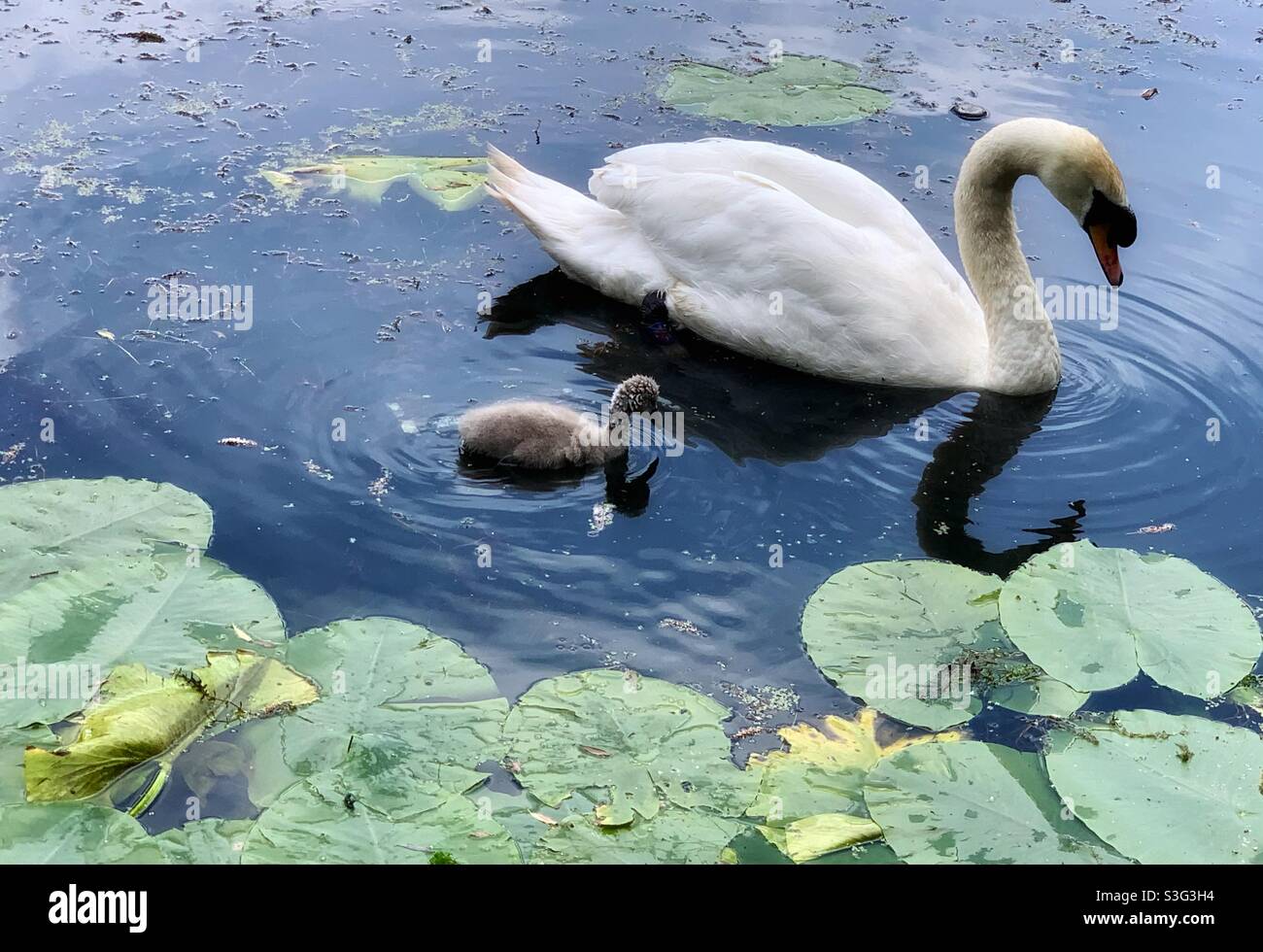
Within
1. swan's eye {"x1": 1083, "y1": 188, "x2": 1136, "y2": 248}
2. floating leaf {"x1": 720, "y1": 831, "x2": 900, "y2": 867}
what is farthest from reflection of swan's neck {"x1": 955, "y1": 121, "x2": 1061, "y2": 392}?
floating leaf {"x1": 720, "y1": 831, "x2": 900, "y2": 867}

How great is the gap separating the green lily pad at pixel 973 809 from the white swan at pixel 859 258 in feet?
8.88

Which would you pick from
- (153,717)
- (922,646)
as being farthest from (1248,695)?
(153,717)

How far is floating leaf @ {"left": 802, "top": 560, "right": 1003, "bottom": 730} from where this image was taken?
434 centimetres

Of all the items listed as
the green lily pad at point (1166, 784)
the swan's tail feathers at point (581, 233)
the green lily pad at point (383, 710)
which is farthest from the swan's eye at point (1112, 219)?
the green lily pad at point (383, 710)

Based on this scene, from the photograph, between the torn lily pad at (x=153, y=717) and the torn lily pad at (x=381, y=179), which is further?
the torn lily pad at (x=381, y=179)

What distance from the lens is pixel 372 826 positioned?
351 cm

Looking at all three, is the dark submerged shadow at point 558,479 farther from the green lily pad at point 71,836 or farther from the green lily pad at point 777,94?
the green lily pad at point 777,94

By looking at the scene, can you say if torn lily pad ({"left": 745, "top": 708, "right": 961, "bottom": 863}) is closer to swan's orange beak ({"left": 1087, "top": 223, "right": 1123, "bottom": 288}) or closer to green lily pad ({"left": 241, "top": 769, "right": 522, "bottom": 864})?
green lily pad ({"left": 241, "top": 769, "right": 522, "bottom": 864})

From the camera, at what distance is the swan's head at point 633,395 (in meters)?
5.85

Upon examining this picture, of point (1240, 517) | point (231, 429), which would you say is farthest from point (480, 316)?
point (1240, 517)

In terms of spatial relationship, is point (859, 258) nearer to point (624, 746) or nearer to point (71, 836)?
point (624, 746)

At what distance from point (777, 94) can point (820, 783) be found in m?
5.97

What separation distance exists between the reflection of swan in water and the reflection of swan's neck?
0.16 m

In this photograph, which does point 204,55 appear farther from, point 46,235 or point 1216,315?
point 1216,315
